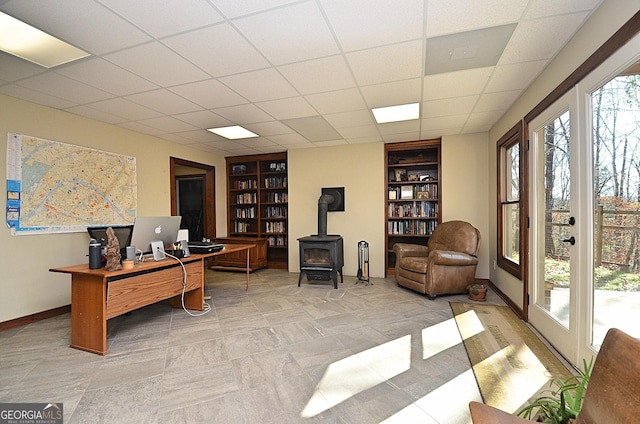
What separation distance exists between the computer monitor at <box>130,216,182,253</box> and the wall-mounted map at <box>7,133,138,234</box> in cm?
127

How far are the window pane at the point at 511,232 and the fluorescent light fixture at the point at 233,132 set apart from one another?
153 inches

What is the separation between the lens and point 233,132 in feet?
14.6

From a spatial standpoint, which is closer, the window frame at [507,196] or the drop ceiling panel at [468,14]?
the drop ceiling panel at [468,14]

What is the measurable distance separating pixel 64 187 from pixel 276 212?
11.3 ft

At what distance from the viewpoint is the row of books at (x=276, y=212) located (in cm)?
596

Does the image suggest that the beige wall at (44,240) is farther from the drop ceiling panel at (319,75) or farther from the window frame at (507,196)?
the window frame at (507,196)

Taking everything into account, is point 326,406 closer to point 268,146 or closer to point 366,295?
point 366,295

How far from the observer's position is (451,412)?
159 cm

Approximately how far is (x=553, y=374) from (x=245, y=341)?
2.41 metres

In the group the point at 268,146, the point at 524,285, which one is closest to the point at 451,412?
the point at 524,285

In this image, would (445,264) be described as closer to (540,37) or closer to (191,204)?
(540,37)

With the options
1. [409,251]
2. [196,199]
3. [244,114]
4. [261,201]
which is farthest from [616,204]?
[196,199]

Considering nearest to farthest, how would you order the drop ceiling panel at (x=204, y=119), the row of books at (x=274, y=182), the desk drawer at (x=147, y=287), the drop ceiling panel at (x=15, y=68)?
1. the drop ceiling panel at (x=15, y=68)
2. the desk drawer at (x=147, y=287)
3. the drop ceiling panel at (x=204, y=119)
4. the row of books at (x=274, y=182)

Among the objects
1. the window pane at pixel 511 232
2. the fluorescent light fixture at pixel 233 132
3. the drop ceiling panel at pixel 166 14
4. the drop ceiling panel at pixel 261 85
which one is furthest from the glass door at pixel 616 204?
the fluorescent light fixture at pixel 233 132
